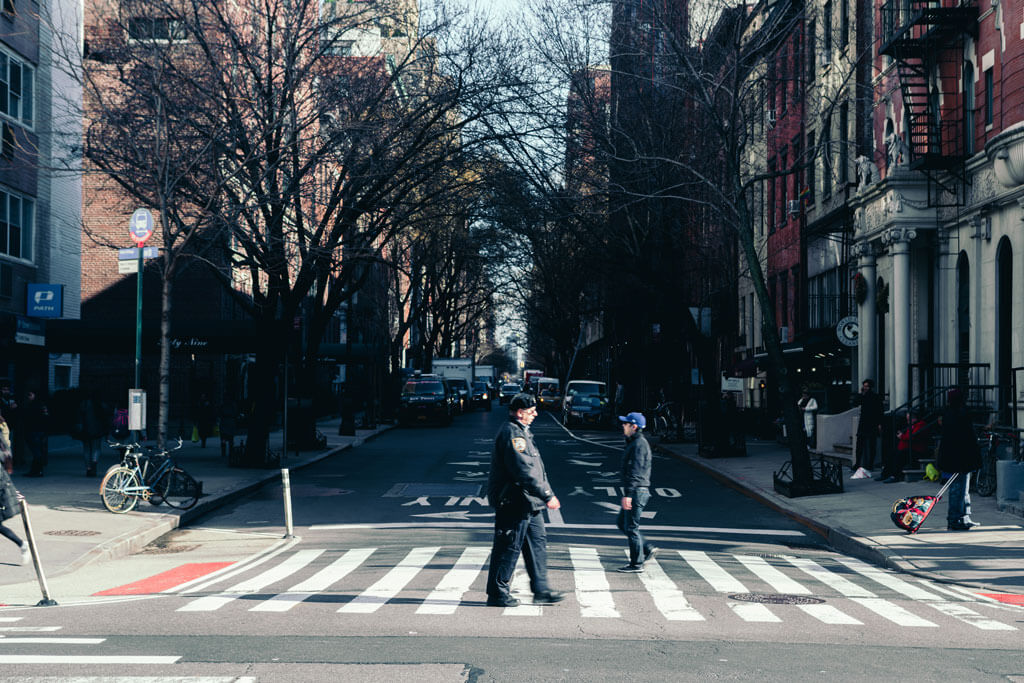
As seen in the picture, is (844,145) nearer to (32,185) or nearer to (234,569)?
(32,185)

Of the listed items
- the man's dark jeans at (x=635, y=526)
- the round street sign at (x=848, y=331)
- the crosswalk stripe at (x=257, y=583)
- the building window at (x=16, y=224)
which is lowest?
the crosswalk stripe at (x=257, y=583)

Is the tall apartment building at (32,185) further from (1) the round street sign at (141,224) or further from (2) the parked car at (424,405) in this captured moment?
(2) the parked car at (424,405)

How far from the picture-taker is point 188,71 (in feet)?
83.8

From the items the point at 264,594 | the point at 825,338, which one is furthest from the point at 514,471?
the point at 825,338

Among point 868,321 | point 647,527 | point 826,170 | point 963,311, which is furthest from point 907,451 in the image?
point 826,170

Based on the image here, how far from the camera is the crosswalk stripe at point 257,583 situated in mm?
10281

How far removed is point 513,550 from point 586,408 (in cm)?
3746

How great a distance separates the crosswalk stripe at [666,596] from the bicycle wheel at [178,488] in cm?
869

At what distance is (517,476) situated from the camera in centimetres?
1002

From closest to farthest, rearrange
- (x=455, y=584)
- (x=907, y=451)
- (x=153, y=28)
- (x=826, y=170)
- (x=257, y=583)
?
1. (x=455, y=584)
2. (x=257, y=583)
3. (x=907, y=451)
4. (x=153, y=28)
5. (x=826, y=170)

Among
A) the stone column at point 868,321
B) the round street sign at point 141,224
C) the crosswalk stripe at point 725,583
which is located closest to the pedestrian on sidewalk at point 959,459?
the crosswalk stripe at point 725,583

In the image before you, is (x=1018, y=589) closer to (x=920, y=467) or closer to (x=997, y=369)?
(x=920, y=467)

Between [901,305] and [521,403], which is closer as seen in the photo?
[521,403]

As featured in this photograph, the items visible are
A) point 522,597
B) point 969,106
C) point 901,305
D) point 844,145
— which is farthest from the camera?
point 844,145
